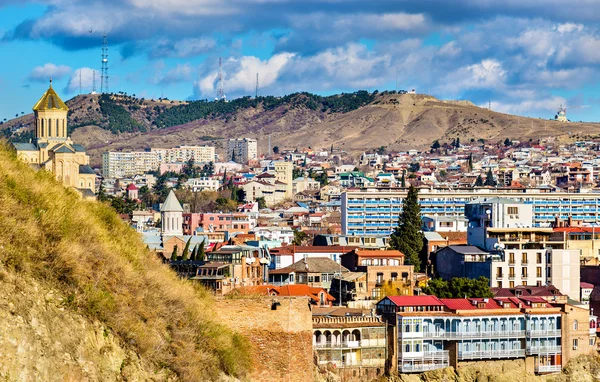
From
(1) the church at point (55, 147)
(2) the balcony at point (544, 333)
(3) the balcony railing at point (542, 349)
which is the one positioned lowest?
(3) the balcony railing at point (542, 349)

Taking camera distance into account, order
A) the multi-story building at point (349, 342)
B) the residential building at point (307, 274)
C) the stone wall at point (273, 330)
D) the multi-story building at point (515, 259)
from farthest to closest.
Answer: the multi-story building at point (515, 259) < the residential building at point (307, 274) < the multi-story building at point (349, 342) < the stone wall at point (273, 330)

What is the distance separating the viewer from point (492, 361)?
44.0 m

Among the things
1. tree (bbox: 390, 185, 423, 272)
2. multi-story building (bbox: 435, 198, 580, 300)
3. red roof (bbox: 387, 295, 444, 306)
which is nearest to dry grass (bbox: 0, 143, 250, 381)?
red roof (bbox: 387, 295, 444, 306)

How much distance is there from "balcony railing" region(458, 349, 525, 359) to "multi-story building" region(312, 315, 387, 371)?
12.3ft

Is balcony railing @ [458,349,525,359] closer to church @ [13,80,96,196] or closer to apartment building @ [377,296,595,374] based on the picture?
apartment building @ [377,296,595,374]

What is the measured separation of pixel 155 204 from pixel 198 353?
119m

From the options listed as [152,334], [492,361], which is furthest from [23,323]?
[492,361]

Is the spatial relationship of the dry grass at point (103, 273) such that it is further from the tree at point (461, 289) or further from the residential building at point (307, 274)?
the residential building at point (307, 274)

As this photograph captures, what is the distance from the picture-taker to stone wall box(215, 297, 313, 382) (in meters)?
23.9

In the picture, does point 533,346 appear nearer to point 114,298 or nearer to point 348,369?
point 348,369

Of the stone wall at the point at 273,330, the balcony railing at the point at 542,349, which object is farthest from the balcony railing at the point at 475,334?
the stone wall at the point at 273,330

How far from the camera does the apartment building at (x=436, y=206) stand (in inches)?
3846

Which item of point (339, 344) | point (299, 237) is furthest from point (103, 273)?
point (299, 237)

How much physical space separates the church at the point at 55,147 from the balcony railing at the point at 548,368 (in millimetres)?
41534
